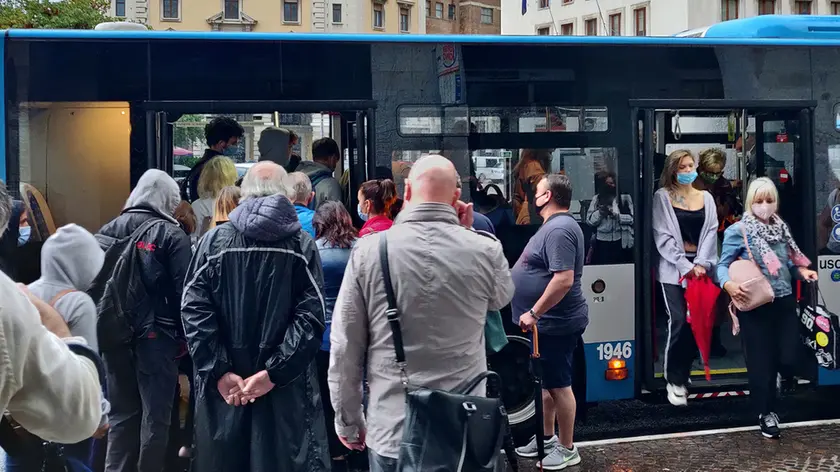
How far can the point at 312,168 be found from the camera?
673cm

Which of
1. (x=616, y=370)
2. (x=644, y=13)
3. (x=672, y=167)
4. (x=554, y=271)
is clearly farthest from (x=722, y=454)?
(x=644, y=13)

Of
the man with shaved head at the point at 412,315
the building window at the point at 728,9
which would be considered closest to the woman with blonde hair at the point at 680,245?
the man with shaved head at the point at 412,315

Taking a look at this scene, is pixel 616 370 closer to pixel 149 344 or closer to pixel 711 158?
pixel 711 158

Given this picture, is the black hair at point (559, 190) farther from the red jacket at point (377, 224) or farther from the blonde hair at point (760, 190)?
the blonde hair at point (760, 190)

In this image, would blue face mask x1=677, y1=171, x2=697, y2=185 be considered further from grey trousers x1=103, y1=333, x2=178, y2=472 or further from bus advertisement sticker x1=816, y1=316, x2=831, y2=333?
grey trousers x1=103, y1=333, x2=178, y2=472

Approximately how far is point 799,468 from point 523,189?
8.82 ft

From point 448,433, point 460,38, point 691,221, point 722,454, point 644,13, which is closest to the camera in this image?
point 448,433

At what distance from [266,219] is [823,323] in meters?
4.65

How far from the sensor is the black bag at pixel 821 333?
6.96 meters

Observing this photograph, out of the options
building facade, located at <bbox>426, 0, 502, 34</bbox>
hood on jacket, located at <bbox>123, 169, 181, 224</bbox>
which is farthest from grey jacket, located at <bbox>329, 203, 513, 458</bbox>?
building facade, located at <bbox>426, 0, 502, 34</bbox>

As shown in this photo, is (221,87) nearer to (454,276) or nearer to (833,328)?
(454,276)

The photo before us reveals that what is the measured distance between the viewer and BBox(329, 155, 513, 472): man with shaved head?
3783 mm

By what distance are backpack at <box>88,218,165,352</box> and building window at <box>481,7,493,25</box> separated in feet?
239

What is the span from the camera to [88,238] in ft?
15.7
